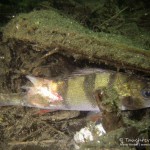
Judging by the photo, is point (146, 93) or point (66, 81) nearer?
point (146, 93)

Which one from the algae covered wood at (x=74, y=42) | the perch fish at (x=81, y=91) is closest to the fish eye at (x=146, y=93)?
the perch fish at (x=81, y=91)

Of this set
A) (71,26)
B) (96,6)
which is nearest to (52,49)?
(71,26)

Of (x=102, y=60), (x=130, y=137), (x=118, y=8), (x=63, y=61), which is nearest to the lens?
(x=130, y=137)

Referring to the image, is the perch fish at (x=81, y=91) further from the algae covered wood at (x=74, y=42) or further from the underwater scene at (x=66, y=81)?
the algae covered wood at (x=74, y=42)

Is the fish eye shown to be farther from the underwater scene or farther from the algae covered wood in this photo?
the algae covered wood

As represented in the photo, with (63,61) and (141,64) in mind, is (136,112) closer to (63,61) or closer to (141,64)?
(141,64)

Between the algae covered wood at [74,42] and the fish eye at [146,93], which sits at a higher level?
the algae covered wood at [74,42]

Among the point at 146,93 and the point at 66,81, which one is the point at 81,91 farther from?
the point at 146,93

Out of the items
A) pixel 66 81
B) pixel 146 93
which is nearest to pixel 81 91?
pixel 66 81
